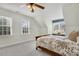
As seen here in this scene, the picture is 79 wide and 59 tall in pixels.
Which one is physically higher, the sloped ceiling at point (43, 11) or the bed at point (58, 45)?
the sloped ceiling at point (43, 11)

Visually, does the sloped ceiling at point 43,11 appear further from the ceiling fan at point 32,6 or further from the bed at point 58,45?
the bed at point 58,45

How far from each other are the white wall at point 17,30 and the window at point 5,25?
6 cm

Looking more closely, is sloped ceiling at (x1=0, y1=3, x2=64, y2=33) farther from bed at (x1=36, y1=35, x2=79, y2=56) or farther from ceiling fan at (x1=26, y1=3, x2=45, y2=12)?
bed at (x1=36, y1=35, x2=79, y2=56)

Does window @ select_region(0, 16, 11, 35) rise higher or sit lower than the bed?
higher

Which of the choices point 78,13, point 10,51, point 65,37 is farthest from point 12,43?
point 78,13

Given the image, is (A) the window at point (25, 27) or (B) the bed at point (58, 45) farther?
(A) the window at point (25, 27)

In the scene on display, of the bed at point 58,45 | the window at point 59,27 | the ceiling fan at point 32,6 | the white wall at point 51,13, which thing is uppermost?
the ceiling fan at point 32,6

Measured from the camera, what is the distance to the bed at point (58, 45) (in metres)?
1.28

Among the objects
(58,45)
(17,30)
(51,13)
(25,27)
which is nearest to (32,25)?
(25,27)

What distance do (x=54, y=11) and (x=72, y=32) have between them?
0.42 metres

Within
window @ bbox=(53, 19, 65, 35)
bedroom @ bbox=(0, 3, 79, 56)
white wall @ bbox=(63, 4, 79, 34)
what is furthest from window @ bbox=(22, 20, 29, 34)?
white wall @ bbox=(63, 4, 79, 34)

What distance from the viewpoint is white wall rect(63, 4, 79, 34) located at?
1.38 m

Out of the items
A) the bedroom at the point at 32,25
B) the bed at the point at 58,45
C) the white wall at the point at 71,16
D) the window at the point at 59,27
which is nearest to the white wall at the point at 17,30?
the bedroom at the point at 32,25

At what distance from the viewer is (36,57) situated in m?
1.35
